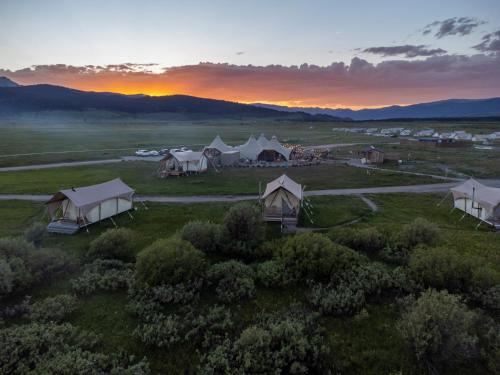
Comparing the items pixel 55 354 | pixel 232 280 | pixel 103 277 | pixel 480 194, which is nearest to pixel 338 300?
pixel 232 280

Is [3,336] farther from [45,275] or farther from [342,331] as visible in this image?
[342,331]

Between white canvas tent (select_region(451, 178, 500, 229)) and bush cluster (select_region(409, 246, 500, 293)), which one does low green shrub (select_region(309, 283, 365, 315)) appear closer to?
bush cluster (select_region(409, 246, 500, 293))

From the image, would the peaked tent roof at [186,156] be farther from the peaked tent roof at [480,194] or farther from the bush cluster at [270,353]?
the bush cluster at [270,353]

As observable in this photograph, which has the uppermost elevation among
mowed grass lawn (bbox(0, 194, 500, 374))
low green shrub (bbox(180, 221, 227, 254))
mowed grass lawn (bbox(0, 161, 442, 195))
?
mowed grass lawn (bbox(0, 161, 442, 195))

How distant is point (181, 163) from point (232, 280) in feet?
85.7

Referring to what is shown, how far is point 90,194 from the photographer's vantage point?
20.6 metres

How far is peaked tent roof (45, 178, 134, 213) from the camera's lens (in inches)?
765

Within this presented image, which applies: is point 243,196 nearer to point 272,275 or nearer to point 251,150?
point 272,275

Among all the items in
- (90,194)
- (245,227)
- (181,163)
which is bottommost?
(245,227)

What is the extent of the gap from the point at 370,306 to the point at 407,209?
47.5 ft

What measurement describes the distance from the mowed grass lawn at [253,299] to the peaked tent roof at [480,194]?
4.94 feet

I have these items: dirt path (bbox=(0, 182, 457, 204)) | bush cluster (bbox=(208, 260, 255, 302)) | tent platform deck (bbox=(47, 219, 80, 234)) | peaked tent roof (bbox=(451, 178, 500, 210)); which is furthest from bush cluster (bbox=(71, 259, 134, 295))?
peaked tent roof (bbox=(451, 178, 500, 210))

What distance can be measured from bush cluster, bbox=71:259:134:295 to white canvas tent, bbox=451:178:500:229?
74.4ft

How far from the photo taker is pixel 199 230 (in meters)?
16.1
